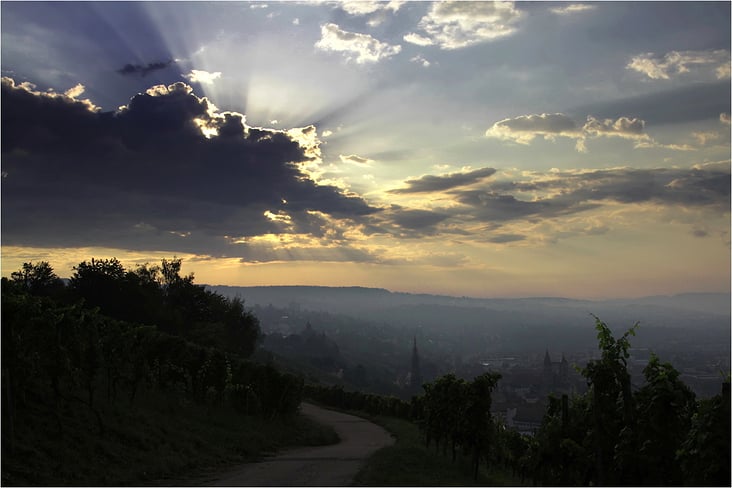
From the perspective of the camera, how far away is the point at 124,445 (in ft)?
57.5

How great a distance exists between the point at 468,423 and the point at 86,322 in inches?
562

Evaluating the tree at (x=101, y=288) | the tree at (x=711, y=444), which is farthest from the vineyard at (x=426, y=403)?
the tree at (x=101, y=288)

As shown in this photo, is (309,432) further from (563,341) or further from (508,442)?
(563,341)

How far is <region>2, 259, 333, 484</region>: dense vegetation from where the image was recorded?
1520 cm

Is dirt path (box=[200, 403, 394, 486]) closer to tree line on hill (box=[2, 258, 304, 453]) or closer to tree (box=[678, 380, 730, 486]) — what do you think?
tree line on hill (box=[2, 258, 304, 453])

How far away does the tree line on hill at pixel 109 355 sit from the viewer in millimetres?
16484

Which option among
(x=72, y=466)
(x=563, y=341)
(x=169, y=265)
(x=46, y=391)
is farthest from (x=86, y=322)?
(x=563, y=341)

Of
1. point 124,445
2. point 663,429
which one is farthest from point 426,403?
point 663,429

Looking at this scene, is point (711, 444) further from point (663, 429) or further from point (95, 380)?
point (95, 380)

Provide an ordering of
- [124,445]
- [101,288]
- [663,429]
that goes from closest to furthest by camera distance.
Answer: [663,429], [124,445], [101,288]

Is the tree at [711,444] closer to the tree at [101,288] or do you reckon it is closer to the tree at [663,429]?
the tree at [663,429]

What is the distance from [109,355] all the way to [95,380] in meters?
1.41

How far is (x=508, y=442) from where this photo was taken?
22391mm

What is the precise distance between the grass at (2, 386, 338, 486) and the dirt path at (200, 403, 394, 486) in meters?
1.19
